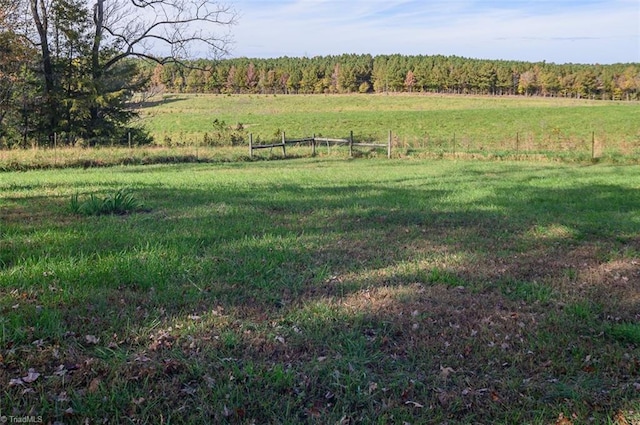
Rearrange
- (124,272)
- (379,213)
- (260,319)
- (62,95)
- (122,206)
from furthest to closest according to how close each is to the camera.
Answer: (62,95)
(379,213)
(122,206)
(124,272)
(260,319)

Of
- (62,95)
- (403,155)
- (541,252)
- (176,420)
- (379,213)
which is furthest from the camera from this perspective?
(62,95)

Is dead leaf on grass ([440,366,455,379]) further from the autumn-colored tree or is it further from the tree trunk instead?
the autumn-colored tree

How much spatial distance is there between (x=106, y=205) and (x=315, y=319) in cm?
542

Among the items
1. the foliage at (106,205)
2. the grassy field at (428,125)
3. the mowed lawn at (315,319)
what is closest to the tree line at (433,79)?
the grassy field at (428,125)

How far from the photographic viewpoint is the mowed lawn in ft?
10.0

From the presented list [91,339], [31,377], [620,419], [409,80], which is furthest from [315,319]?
[409,80]

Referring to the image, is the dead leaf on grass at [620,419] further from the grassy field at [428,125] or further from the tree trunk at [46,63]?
the tree trunk at [46,63]

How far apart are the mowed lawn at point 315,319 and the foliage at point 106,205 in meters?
0.42

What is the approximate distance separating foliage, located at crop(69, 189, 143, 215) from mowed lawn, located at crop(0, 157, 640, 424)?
1.38 ft

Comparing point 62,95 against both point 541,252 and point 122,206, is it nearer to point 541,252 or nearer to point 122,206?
point 122,206

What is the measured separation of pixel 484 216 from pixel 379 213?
1848 millimetres

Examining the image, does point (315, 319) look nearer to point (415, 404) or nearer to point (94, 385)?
point (415, 404)

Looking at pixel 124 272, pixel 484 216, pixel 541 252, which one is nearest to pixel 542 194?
pixel 484 216

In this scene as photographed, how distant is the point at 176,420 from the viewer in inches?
112
